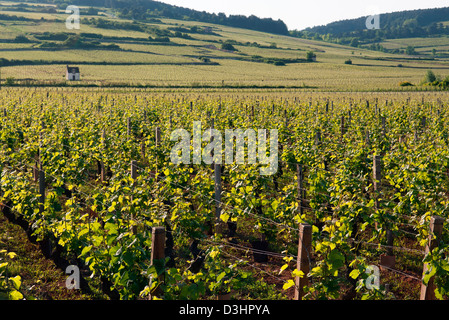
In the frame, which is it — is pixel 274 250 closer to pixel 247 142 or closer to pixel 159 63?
pixel 247 142

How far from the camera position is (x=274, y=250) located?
8727 mm

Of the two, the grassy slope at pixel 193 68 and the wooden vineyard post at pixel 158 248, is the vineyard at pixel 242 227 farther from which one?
the grassy slope at pixel 193 68

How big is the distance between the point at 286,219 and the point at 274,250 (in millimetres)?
1372

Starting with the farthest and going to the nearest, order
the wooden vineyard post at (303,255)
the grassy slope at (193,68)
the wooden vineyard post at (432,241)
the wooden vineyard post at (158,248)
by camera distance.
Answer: the grassy slope at (193,68)
the wooden vineyard post at (432,241)
the wooden vineyard post at (303,255)
the wooden vineyard post at (158,248)

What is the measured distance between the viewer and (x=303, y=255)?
209 inches

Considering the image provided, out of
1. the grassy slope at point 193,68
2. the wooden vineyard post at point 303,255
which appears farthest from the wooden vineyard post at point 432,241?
the grassy slope at point 193,68

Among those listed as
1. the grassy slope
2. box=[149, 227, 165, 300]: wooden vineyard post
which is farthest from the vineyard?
the grassy slope

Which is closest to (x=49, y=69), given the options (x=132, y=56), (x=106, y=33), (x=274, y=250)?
(x=132, y=56)

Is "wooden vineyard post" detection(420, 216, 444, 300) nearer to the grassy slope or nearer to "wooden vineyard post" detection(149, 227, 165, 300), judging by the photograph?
"wooden vineyard post" detection(149, 227, 165, 300)

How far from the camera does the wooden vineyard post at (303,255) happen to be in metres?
5.21

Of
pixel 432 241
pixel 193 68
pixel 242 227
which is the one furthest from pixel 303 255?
pixel 193 68

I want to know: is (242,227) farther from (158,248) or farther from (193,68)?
(193,68)

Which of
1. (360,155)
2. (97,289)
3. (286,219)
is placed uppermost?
(360,155)

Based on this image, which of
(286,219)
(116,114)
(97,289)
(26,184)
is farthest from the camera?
(116,114)
